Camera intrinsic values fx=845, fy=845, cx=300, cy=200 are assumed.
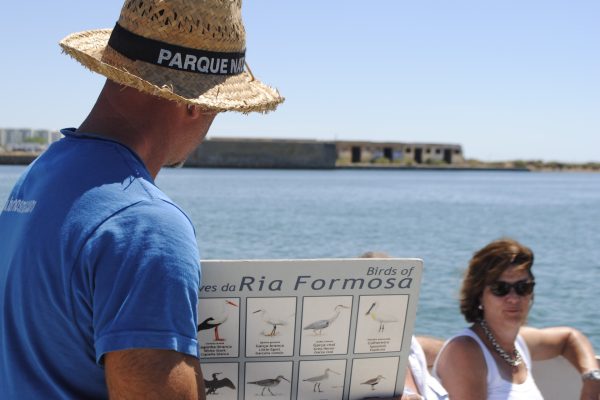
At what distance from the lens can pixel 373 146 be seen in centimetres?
8481

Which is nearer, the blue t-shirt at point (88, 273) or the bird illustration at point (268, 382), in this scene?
the blue t-shirt at point (88, 273)

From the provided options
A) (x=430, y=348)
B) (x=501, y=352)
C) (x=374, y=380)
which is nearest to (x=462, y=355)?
(x=501, y=352)

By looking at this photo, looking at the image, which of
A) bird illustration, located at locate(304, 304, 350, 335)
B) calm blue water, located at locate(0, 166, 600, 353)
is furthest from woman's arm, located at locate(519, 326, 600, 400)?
calm blue water, located at locate(0, 166, 600, 353)

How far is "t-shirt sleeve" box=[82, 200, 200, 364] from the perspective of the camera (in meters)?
1.14

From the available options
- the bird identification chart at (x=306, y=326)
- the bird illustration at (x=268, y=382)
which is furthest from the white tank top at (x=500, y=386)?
the bird illustration at (x=268, y=382)

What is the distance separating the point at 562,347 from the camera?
3701 mm

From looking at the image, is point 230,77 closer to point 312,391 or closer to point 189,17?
point 189,17

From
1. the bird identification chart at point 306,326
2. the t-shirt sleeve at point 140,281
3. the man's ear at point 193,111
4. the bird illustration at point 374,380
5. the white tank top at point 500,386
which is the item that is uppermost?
the man's ear at point 193,111

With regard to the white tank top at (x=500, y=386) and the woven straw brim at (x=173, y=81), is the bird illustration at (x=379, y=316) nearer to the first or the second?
the woven straw brim at (x=173, y=81)

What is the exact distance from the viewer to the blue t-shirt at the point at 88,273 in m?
1.14

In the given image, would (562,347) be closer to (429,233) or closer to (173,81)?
(173,81)

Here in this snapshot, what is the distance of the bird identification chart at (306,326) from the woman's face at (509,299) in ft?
4.79

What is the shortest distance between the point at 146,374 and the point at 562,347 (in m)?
2.92

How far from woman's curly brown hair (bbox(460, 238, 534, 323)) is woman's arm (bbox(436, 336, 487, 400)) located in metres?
0.19
